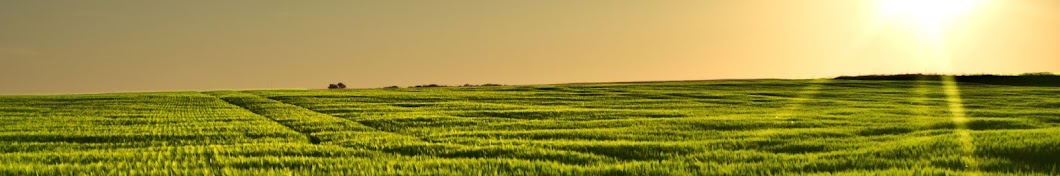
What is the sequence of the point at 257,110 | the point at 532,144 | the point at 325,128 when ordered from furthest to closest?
the point at 257,110, the point at 325,128, the point at 532,144

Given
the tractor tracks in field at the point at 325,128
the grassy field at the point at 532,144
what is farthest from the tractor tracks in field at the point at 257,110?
the grassy field at the point at 532,144

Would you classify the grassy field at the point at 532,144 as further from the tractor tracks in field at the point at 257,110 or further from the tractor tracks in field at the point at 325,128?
the tractor tracks in field at the point at 257,110

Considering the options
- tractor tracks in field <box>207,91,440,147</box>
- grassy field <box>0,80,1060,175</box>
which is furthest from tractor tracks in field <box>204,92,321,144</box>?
grassy field <box>0,80,1060,175</box>

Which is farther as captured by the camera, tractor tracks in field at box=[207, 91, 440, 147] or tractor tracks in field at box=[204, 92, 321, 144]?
tractor tracks in field at box=[204, 92, 321, 144]

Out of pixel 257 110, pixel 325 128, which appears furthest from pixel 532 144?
pixel 257 110

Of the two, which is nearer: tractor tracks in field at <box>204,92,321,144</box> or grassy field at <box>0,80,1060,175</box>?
grassy field at <box>0,80,1060,175</box>

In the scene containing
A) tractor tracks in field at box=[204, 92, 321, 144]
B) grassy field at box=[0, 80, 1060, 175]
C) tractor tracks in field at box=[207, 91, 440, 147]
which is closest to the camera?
grassy field at box=[0, 80, 1060, 175]

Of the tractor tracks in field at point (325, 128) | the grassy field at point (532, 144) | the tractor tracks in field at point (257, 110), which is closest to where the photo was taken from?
the grassy field at point (532, 144)

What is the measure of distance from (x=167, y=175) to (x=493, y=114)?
2057cm

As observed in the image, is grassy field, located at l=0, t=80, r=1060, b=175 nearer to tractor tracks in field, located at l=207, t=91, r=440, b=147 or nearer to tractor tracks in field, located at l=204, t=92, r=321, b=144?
tractor tracks in field, located at l=207, t=91, r=440, b=147

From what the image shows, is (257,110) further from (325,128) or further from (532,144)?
(532,144)

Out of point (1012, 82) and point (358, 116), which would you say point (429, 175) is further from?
point (1012, 82)

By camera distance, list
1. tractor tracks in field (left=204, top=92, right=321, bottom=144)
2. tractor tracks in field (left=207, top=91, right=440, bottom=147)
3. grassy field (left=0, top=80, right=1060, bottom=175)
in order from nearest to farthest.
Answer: grassy field (left=0, top=80, right=1060, bottom=175)
tractor tracks in field (left=207, top=91, right=440, bottom=147)
tractor tracks in field (left=204, top=92, right=321, bottom=144)

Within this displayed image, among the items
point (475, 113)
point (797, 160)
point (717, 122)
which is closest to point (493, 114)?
point (475, 113)
